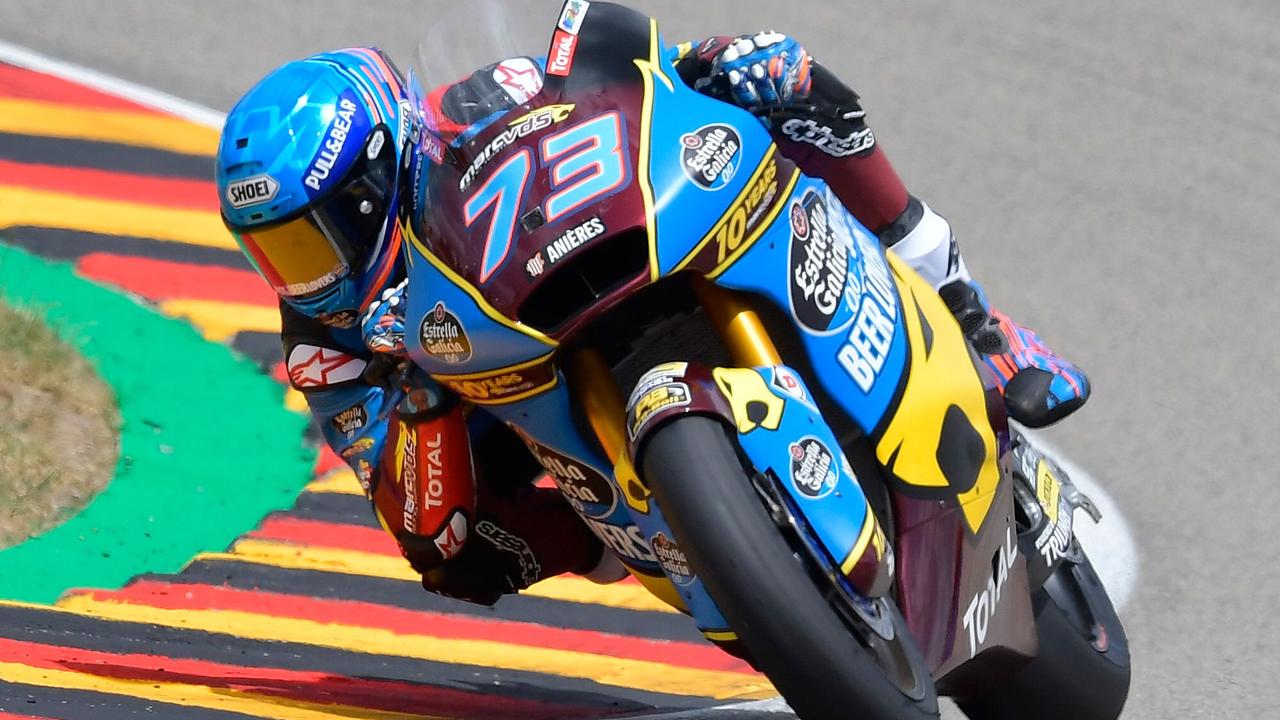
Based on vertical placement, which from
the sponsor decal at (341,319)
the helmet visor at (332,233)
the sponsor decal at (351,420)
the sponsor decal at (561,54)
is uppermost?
the sponsor decal at (561,54)

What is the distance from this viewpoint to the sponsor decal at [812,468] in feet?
8.79

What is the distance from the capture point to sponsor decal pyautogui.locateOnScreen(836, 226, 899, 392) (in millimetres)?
3055

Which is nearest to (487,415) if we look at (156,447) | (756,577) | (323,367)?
(323,367)

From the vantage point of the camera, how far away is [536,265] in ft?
9.02

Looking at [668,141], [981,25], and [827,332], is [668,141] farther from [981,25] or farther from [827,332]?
[981,25]

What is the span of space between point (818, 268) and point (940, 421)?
1.33ft

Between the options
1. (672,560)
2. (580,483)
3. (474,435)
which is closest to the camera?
(672,560)

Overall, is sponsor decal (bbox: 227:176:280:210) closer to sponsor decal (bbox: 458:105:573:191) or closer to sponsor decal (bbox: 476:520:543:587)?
sponsor decal (bbox: 458:105:573:191)

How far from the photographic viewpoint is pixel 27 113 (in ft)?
24.1

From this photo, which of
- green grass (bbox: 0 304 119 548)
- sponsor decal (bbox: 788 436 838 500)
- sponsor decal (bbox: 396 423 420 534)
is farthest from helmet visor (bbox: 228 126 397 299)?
green grass (bbox: 0 304 119 548)

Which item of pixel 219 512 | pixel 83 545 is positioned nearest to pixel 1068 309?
pixel 219 512

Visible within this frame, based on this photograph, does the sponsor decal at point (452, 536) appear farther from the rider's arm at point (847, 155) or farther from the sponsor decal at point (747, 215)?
the sponsor decal at point (747, 215)

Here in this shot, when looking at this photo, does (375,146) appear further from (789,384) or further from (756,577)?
(756,577)

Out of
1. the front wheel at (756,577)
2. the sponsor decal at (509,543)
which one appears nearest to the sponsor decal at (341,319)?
the sponsor decal at (509,543)
